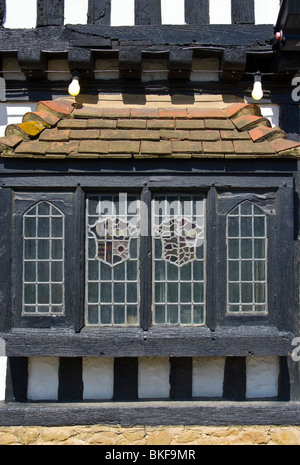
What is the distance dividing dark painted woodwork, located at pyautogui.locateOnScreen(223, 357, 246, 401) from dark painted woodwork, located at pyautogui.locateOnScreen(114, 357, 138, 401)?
0.83 meters

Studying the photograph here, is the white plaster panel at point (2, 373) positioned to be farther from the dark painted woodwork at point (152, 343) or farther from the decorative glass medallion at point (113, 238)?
the decorative glass medallion at point (113, 238)

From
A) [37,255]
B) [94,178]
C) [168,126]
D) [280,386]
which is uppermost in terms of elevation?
[168,126]

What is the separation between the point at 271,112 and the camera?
14.8 ft

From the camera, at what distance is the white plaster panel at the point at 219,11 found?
4.42 meters

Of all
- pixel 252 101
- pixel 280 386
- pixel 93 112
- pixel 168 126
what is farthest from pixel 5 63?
pixel 280 386

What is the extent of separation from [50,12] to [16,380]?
11.4 ft

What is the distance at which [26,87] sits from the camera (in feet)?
14.7

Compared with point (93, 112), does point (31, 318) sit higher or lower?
lower

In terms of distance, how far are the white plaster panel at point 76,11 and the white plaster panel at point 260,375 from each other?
3.59 m

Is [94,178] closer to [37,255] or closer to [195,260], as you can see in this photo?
[37,255]

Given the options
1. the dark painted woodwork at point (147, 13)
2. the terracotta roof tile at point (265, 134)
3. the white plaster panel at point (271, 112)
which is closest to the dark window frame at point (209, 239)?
the terracotta roof tile at point (265, 134)

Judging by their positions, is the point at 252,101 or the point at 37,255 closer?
the point at 37,255

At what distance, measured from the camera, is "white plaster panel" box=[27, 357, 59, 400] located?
4.23m

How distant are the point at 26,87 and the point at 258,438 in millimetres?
3943
